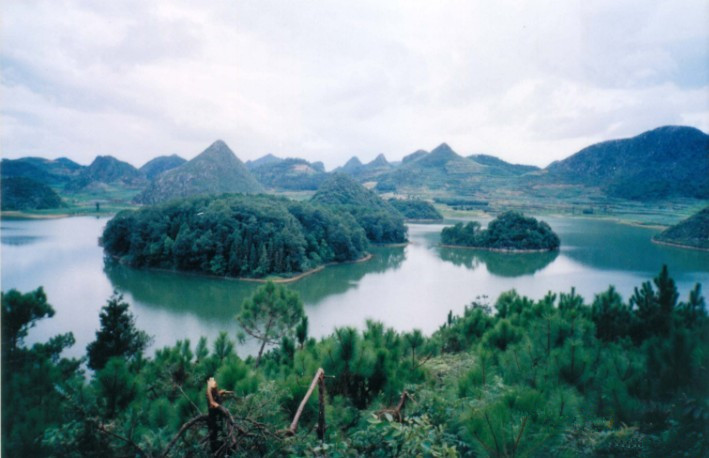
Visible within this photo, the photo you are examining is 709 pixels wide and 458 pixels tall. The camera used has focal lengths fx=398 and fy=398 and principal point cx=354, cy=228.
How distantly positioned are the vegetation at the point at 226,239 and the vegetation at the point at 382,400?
692 inches

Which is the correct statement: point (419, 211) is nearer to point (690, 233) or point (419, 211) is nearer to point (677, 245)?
point (677, 245)

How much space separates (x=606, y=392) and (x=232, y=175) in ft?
230

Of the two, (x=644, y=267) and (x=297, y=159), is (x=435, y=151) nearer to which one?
(x=297, y=159)

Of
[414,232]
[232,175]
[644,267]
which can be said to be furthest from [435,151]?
[644,267]

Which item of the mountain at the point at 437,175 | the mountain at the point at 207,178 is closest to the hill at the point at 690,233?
the mountain at the point at 207,178

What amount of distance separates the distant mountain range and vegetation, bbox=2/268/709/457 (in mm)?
2009

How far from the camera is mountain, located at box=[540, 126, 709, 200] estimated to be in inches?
268

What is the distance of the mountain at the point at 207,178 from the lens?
53562 mm

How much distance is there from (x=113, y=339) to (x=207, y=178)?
60412 mm

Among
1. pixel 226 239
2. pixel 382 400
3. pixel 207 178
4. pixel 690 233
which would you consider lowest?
pixel 226 239

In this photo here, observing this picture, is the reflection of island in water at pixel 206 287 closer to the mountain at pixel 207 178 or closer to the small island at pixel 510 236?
the small island at pixel 510 236

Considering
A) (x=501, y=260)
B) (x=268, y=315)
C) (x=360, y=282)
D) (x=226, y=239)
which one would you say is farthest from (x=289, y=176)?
(x=268, y=315)

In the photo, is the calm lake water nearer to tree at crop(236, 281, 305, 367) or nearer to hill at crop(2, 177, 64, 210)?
hill at crop(2, 177, 64, 210)

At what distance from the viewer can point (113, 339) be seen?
6.50 meters
